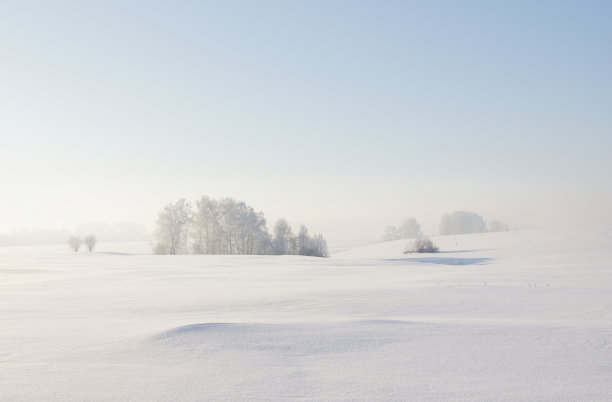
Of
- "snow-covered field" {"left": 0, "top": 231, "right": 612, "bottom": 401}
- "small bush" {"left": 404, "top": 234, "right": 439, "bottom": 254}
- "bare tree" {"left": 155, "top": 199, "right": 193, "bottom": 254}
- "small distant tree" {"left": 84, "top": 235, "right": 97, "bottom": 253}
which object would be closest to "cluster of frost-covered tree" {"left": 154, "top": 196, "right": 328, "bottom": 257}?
"bare tree" {"left": 155, "top": 199, "right": 193, "bottom": 254}

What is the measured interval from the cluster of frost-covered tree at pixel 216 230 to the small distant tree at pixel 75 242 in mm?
8510

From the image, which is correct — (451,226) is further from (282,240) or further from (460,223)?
(282,240)

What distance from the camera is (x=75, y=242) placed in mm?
49844

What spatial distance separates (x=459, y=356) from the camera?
12.8 ft

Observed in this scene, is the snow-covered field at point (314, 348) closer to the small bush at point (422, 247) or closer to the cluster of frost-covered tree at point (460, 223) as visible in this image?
the small bush at point (422, 247)

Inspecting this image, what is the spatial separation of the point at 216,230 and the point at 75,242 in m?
15.7

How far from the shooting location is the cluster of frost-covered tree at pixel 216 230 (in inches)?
2030

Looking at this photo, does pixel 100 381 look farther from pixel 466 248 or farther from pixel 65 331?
pixel 466 248

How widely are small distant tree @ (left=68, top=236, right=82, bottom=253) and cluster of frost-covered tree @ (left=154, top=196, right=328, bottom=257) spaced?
8.51 m

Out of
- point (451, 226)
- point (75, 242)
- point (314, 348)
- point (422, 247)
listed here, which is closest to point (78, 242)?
point (75, 242)

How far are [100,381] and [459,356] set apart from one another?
2.94 meters

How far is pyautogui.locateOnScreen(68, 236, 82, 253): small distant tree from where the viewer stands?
4933 centimetres

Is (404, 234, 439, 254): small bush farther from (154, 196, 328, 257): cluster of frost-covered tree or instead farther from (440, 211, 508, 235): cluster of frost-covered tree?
(440, 211, 508, 235): cluster of frost-covered tree

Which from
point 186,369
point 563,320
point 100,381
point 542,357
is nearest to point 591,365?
point 542,357
